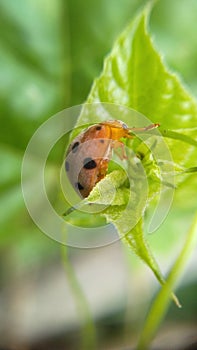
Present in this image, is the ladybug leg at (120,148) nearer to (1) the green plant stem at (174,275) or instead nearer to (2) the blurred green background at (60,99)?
(1) the green plant stem at (174,275)

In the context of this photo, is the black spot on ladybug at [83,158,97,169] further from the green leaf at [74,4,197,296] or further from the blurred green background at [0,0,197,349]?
the blurred green background at [0,0,197,349]

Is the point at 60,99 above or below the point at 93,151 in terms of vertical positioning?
above

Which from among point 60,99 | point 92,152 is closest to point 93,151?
point 92,152

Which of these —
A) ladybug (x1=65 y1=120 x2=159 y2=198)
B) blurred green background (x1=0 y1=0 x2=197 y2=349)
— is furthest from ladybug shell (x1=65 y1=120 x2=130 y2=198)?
blurred green background (x1=0 y1=0 x2=197 y2=349)

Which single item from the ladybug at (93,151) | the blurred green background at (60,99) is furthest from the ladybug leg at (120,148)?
the blurred green background at (60,99)

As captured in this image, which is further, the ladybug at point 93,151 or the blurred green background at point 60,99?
the blurred green background at point 60,99

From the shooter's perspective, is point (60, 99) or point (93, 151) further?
point (60, 99)

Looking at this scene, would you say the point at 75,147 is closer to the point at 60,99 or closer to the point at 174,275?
the point at 174,275
